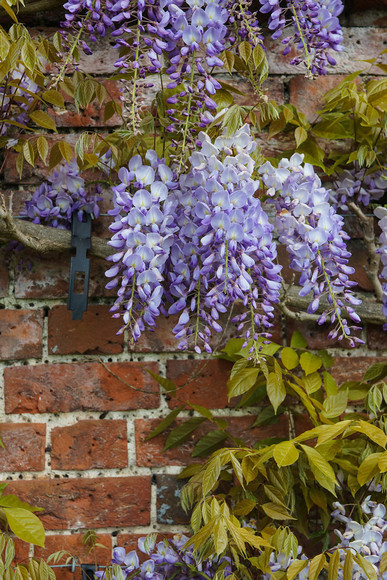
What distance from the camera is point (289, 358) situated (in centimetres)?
122

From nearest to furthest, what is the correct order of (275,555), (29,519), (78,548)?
(29,519) < (275,555) < (78,548)

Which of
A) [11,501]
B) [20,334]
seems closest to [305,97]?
[20,334]

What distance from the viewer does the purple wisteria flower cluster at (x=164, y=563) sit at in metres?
1.11

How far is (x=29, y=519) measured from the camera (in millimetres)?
972

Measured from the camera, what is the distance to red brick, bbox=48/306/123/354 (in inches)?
49.9

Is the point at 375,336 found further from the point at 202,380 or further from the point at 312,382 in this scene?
the point at 202,380

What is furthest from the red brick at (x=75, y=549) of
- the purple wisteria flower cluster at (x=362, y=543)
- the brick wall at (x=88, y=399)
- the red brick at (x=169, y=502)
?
the purple wisteria flower cluster at (x=362, y=543)

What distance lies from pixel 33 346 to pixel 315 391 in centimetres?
55

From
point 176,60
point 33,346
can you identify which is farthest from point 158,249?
point 33,346

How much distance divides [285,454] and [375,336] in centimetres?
46

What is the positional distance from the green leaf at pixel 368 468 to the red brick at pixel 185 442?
291mm

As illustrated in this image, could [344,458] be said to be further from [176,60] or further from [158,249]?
[176,60]

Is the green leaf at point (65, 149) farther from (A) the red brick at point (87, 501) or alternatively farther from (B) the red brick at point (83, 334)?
(A) the red brick at point (87, 501)

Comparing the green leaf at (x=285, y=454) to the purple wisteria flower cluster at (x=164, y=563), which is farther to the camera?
the purple wisteria flower cluster at (x=164, y=563)
